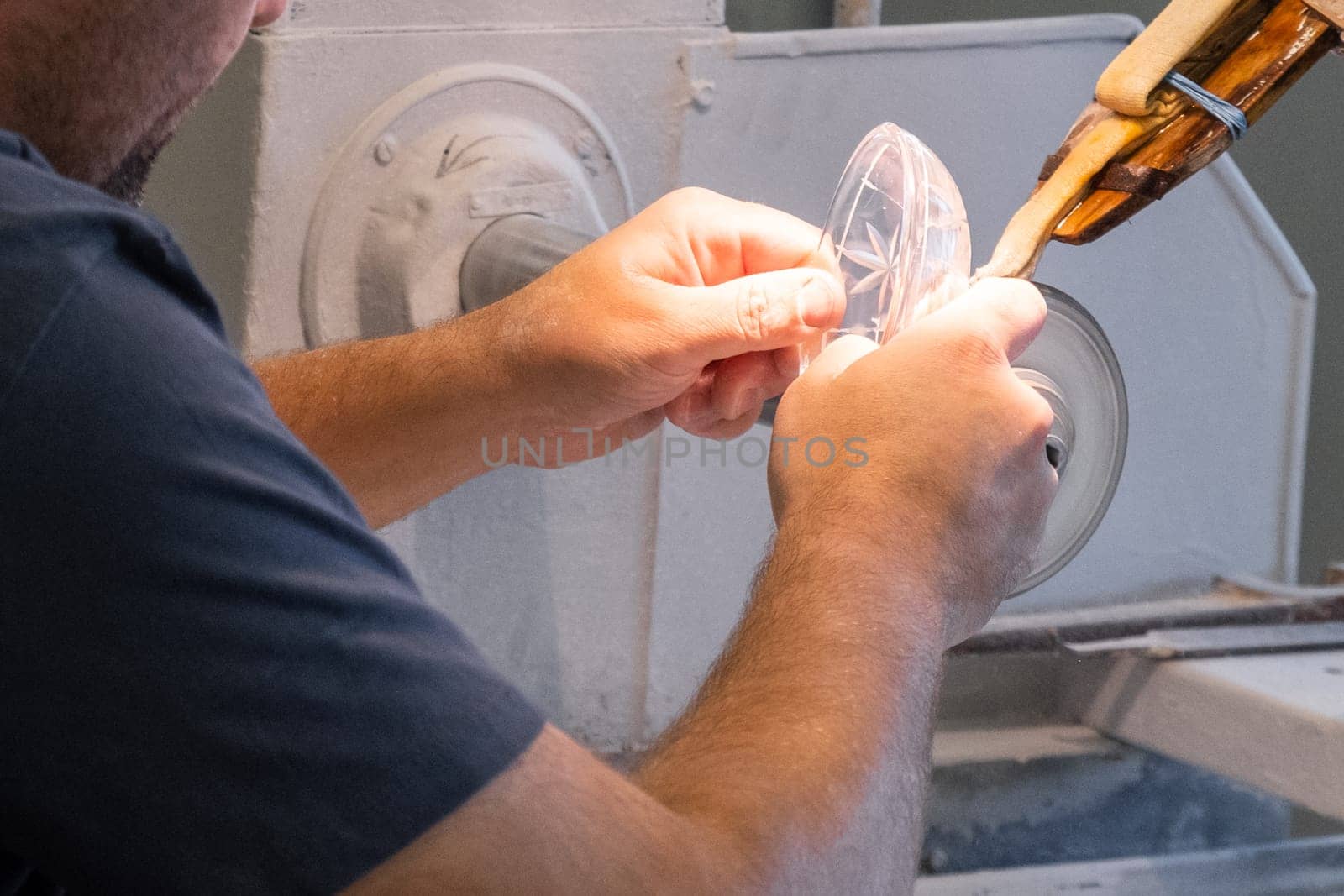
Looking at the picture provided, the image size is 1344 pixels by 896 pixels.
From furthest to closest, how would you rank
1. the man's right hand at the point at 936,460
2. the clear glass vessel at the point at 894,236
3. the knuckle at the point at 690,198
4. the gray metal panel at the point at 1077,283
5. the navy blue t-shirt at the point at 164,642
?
the gray metal panel at the point at 1077,283, the knuckle at the point at 690,198, the clear glass vessel at the point at 894,236, the man's right hand at the point at 936,460, the navy blue t-shirt at the point at 164,642

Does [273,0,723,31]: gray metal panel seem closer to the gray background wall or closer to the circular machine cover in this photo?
the circular machine cover

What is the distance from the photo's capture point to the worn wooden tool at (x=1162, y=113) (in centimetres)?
68

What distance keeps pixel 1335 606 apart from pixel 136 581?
3.90 feet

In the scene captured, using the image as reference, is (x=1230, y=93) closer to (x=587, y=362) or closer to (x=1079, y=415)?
(x=1079, y=415)

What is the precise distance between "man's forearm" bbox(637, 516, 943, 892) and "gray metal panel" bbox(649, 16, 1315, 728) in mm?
545

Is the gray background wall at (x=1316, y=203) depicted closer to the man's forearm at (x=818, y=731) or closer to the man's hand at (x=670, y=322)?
the man's hand at (x=670, y=322)

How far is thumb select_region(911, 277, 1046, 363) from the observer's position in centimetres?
65

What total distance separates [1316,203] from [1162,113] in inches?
54.1

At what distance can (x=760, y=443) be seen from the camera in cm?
116

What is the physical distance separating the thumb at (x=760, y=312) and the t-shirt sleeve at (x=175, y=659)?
38 cm

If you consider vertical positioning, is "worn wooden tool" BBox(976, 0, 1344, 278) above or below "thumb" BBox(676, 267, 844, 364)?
above

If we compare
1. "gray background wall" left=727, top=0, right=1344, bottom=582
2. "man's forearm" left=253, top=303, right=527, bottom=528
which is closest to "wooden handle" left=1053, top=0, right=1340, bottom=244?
"man's forearm" left=253, top=303, right=527, bottom=528

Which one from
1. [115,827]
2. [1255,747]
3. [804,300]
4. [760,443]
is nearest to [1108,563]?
[1255,747]

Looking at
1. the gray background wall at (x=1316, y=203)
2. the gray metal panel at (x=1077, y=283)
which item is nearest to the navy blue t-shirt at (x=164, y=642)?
the gray metal panel at (x=1077, y=283)
